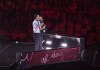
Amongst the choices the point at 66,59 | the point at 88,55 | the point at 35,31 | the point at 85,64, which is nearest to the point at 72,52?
the point at 66,59

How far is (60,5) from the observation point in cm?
1725

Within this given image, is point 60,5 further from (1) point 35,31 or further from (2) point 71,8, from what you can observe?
(1) point 35,31

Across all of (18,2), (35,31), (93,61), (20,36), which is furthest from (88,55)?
(18,2)

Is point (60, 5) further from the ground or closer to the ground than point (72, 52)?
further from the ground

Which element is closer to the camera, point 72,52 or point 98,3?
point 72,52

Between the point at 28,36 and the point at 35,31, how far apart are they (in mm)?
6402

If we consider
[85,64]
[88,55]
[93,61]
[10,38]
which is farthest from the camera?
[10,38]

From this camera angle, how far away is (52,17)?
1695cm

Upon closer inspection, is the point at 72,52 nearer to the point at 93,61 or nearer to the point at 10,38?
the point at 93,61

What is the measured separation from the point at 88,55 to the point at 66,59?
124 inches

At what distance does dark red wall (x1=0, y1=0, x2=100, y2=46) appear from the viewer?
652 inches

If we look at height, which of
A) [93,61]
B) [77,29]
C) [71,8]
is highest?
[71,8]

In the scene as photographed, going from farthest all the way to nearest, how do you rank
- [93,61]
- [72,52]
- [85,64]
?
[93,61], [85,64], [72,52]

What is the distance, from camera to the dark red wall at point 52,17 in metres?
16.5
